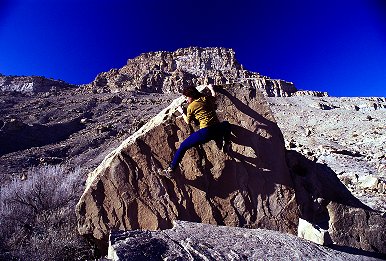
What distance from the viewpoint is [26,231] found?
6746mm

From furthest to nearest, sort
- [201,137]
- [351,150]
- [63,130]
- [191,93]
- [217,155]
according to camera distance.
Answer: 1. [63,130]
2. [351,150]
3. [217,155]
4. [191,93]
5. [201,137]

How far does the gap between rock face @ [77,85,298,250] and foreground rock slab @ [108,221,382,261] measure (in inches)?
20.1

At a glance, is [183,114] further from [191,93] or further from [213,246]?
[213,246]

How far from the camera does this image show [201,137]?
17.7 feet

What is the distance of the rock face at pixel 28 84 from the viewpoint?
68062 millimetres

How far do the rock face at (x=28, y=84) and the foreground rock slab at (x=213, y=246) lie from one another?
6811 centimetres

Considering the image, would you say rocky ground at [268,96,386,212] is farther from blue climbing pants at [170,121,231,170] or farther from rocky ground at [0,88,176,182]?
rocky ground at [0,88,176,182]

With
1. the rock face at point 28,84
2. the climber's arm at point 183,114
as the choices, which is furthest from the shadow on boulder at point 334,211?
the rock face at point 28,84

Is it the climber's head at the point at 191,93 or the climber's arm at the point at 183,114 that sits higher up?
the climber's head at the point at 191,93

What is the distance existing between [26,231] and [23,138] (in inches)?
838

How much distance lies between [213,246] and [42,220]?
4.23 m

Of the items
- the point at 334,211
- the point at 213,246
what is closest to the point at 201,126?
the point at 213,246

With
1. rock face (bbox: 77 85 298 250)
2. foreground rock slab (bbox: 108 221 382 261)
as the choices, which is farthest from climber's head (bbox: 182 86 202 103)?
foreground rock slab (bbox: 108 221 382 261)

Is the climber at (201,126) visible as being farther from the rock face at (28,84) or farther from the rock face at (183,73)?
the rock face at (183,73)
